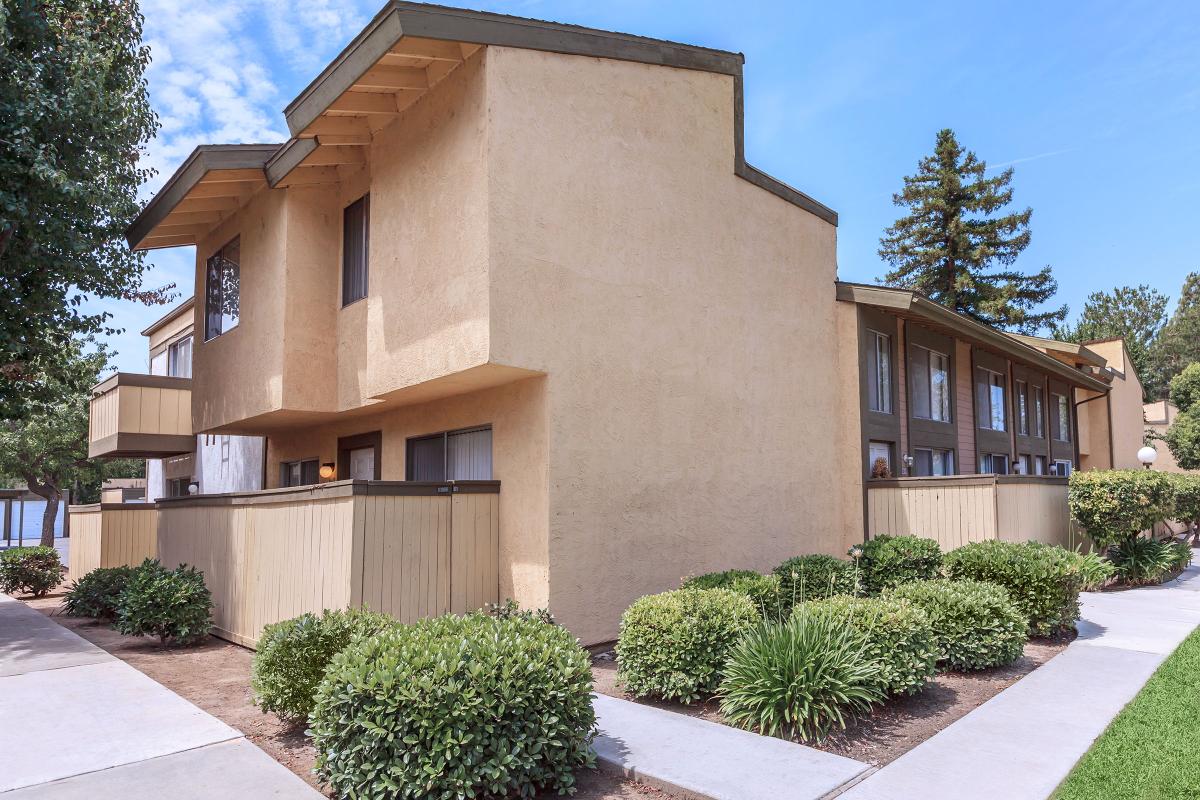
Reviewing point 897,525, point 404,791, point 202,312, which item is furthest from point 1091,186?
point 404,791

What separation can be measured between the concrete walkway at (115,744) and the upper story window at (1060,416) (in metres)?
22.0

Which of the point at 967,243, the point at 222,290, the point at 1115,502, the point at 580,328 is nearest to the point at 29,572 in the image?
the point at 222,290

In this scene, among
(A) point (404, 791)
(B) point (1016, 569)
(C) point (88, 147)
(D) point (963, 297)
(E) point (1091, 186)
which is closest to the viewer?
(A) point (404, 791)

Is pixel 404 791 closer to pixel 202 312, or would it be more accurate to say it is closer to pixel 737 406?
pixel 737 406

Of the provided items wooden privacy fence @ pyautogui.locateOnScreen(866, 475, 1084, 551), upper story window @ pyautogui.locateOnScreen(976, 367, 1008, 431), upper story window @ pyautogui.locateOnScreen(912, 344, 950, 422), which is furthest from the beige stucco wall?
upper story window @ pyautogui.locateOnScreen(976, 367, 1008, 431)

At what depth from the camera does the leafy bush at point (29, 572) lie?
15672mm

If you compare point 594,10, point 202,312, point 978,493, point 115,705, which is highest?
point 594,10

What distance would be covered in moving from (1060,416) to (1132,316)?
124 ft

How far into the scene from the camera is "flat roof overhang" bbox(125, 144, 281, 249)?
36.4 feet

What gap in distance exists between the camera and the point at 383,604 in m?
7.73

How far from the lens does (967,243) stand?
124 feet

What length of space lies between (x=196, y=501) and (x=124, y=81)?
7791 millimetres

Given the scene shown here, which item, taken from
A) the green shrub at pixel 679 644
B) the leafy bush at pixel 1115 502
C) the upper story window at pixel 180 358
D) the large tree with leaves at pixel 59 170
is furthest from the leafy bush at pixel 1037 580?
the upper story window at pixel 180 358

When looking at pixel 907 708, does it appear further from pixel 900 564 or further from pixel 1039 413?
pixel 1039 413
